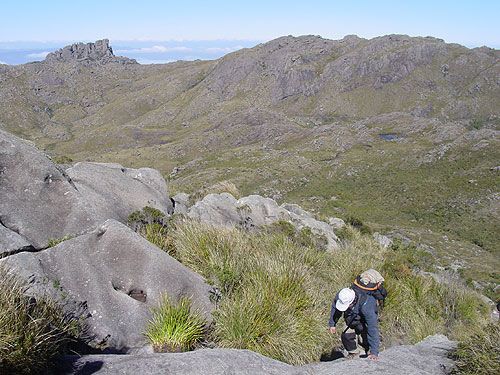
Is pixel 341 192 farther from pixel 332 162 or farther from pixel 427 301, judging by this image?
pixel 427 301

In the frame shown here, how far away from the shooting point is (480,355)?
274 inches

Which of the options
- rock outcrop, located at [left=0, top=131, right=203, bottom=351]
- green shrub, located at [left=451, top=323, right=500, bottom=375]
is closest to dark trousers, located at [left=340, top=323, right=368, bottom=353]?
green shrub, located at [left=451, top=323, right=500, bottom=375]

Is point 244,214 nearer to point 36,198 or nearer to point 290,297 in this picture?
point 36,198

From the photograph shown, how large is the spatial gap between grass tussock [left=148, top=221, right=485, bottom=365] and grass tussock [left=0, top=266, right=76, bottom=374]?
3.34 m

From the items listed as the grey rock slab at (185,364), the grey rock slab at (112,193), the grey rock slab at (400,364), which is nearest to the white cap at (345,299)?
the grey rock slab at (400,364)

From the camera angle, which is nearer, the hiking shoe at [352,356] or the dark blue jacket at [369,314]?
the dark blue jacket at [369,314]

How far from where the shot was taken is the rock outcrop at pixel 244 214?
20.4 metres

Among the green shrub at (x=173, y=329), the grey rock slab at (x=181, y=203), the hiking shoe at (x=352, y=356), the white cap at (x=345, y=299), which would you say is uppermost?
the white cap at (x=345, y=299)

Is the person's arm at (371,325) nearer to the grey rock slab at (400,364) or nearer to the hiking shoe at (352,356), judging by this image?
the grey rock slab at (400,364)

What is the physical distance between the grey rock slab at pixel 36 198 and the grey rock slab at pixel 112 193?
554 millimetres

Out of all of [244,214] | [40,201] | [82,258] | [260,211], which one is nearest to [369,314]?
[82,258]

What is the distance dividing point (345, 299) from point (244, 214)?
1562 cm

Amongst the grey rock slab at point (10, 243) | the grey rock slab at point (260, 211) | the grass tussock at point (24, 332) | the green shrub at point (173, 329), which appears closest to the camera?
the grass tussock at point (24, 332)

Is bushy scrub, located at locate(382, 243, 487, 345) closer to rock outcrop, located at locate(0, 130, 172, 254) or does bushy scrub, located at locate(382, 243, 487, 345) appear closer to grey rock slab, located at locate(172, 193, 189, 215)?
rock outcrop, located at locate(0, 130, 172, 254)
